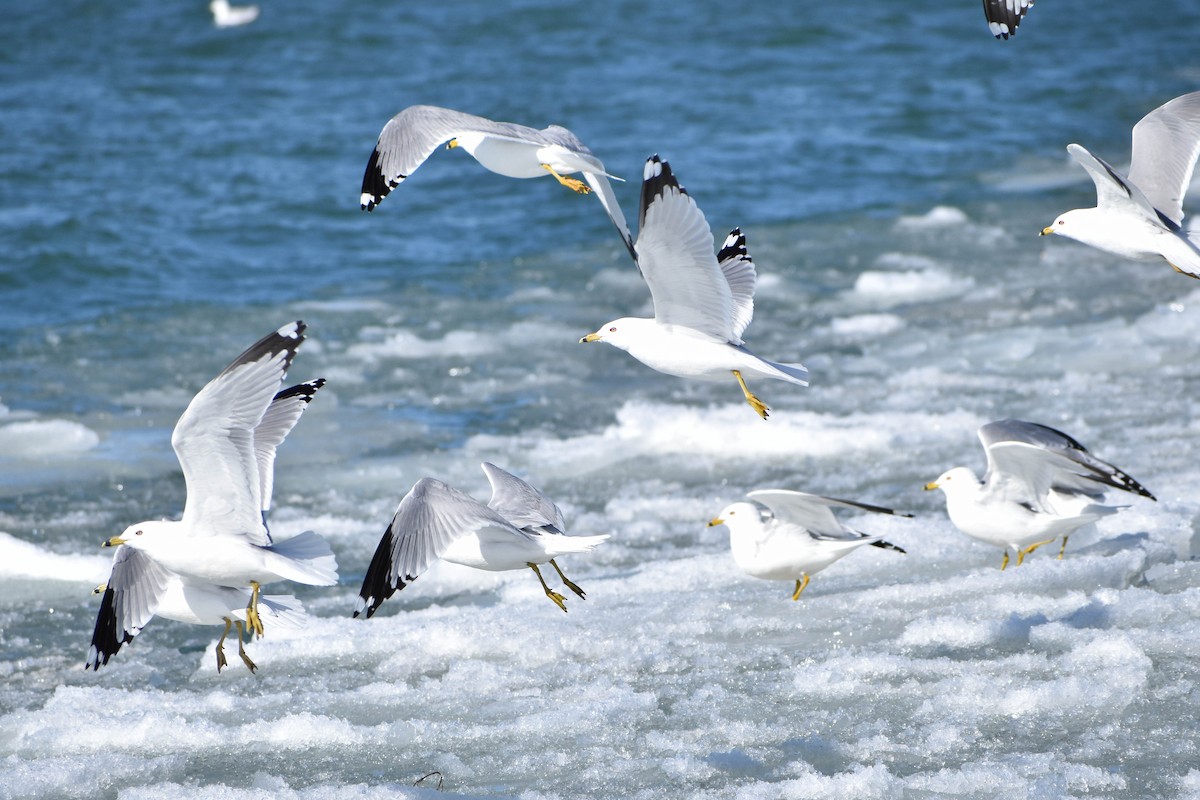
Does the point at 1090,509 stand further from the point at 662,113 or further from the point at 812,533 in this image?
the point at 662,113

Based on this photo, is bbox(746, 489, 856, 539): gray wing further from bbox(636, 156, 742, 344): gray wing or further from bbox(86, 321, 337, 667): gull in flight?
bbox(86, 321, 337, 667): gull in flight

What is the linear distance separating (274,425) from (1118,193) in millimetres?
3890

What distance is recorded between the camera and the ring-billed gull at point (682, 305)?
19.5 ft

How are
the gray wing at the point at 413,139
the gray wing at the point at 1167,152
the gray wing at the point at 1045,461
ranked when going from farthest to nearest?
the gray wing at the point at 1167,152
the gray wing at the point at 413,139
the gray wing at the point at 1045,461

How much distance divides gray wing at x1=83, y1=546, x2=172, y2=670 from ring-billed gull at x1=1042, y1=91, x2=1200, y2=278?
4025 millimetres

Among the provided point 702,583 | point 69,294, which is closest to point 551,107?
point 69,294

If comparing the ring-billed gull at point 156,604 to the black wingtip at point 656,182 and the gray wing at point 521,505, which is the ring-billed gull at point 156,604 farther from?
the black wingtip at point 656,182

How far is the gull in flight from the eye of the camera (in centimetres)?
573

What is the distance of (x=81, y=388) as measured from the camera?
11.8m

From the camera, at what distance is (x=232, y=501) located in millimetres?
5891

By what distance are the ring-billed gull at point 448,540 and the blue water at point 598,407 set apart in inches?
26.1

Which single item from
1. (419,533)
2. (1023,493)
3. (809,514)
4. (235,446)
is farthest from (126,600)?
(1023,493)

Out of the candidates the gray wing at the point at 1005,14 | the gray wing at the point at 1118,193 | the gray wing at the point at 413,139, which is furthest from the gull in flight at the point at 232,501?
the gray wing at the point at 1118,193

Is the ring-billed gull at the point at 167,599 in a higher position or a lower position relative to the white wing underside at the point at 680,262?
lower
